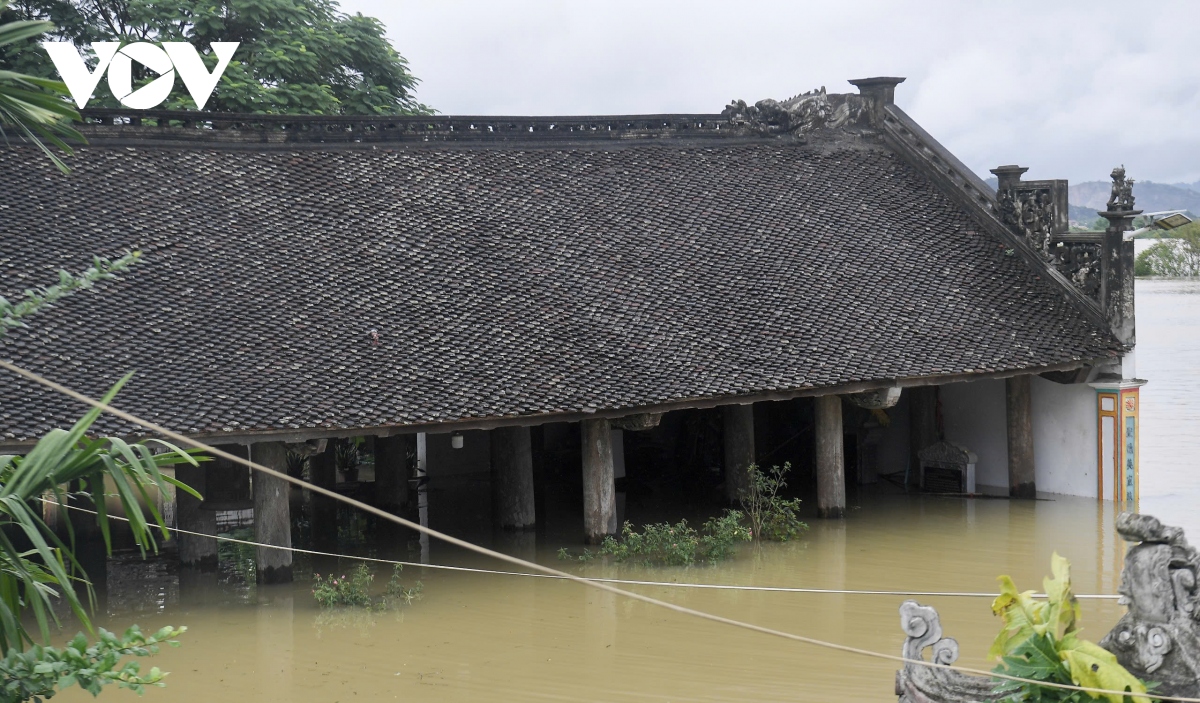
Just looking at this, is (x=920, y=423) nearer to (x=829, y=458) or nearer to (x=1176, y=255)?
(x=829, y=458)

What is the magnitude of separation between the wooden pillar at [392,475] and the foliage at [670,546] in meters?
4.02

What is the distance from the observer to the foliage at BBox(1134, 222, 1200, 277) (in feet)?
180

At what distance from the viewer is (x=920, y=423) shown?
63.1 ft

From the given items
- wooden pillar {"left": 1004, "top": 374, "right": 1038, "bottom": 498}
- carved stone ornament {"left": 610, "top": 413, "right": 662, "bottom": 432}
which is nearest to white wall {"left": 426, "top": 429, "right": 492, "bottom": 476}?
carved stone ornament {"left": 610, "top": 413, "right": 662, "bottom": 432}

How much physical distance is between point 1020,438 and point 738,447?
3970 mm

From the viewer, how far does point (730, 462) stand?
17.0 m

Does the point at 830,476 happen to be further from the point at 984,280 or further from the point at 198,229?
the point at 198,229

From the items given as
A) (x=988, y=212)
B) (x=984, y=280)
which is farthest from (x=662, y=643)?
(x=988, y=212)

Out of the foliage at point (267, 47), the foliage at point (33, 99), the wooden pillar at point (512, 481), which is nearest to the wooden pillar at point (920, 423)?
the wooden pillar at point (512, 481)

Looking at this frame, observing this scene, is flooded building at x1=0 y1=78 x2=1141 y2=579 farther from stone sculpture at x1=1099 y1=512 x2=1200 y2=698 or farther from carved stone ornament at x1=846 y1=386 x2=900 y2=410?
stone sculpture at x1=1099 y1=512 x2=1200 y2=698

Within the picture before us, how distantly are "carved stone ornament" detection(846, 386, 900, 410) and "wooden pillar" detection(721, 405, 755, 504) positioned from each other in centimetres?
150

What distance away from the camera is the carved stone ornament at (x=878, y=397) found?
1527 cm

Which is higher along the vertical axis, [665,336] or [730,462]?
[665,336]

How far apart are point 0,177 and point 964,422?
13138 millimetres
